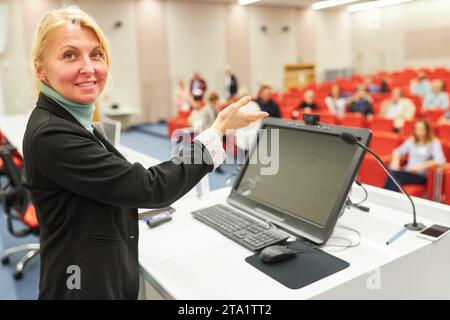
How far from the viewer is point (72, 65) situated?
1041 mm

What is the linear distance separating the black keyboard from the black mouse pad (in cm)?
9

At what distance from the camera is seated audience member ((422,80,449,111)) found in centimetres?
714

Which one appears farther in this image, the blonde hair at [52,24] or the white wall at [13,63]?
the white wall at [13,63]

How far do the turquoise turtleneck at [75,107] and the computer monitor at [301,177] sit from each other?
0.78 m

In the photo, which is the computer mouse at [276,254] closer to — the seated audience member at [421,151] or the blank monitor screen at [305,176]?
the blank monitor screen at [305,176]

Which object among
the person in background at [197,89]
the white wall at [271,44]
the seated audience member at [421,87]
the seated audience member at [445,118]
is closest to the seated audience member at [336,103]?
the seated audience member at [445,118]

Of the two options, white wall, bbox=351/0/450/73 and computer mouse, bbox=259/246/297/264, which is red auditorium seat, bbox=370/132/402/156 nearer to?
computer mouse, bbox=259/246/297/264

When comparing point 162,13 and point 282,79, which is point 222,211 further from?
point 282,79

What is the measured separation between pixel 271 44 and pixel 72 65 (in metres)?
12.7

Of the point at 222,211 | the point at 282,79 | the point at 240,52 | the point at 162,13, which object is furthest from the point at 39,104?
the point at 282,79

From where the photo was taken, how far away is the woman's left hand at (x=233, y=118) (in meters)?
1.14

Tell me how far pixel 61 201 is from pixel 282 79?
13048mm

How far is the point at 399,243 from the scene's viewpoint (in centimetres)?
137

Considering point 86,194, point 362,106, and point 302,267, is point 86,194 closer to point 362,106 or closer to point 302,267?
point 302,267
